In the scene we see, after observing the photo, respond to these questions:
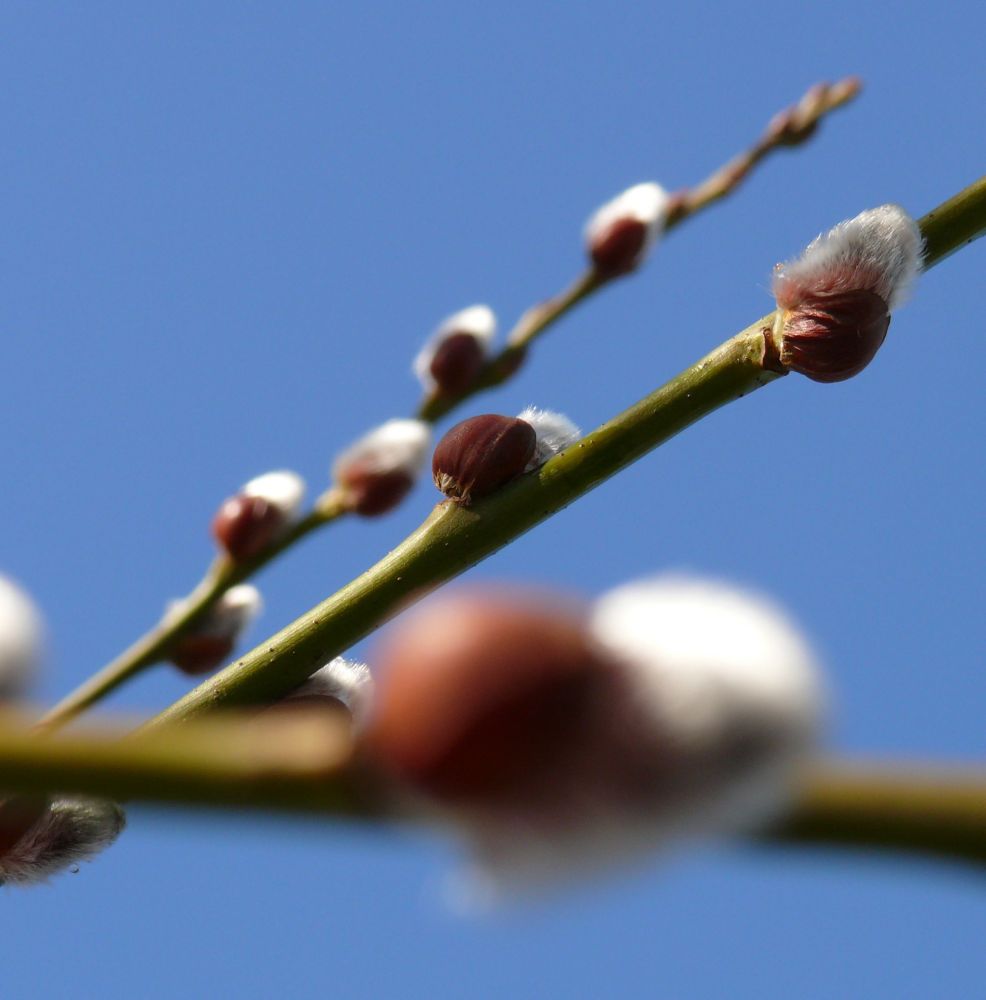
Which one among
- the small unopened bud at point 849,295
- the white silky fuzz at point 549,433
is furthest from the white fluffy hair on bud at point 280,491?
the small unopened bud at point 849,295

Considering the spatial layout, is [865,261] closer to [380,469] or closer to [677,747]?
[380,469]

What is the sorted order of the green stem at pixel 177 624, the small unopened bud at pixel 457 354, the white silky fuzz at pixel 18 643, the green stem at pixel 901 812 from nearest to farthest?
the green stem at pixel 901 812 → the white silky fuzz at pixel 18 643 → the green stem at pixel 177 624 → the small unopened bud at pixel 457 354

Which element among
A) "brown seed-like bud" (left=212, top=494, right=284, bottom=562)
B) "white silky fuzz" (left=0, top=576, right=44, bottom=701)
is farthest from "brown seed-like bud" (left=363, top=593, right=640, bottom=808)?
"brown seed-like bud" (left=212, top=494, right=284, bottom=562)

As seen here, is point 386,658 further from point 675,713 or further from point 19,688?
point 19,688

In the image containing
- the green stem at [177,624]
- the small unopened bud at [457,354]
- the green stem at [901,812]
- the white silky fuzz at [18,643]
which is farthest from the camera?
the small unopened bud at [457,354]

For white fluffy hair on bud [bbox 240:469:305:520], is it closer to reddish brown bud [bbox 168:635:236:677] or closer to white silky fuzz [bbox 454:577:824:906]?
reddish brown bud [bbox 168:635:236:677]

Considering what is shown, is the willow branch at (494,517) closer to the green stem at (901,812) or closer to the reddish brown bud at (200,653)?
the reddish brown bud at (200,653)
